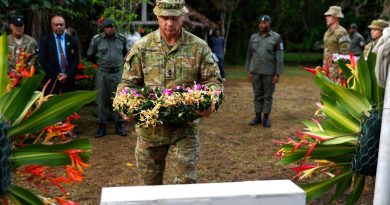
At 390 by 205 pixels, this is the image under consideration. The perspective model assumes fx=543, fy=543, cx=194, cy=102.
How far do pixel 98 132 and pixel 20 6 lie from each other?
7.81 feet

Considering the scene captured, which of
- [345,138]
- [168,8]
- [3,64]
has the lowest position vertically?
Result: [345,138]

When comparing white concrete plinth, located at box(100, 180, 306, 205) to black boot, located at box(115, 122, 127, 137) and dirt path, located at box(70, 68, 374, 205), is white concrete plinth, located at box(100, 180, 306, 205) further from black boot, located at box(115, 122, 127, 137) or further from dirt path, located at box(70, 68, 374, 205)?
black boot, located at box(115, 122, 127, 137)

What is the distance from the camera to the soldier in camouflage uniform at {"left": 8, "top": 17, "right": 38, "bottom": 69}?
7.98m

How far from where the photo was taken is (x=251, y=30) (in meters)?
27.7

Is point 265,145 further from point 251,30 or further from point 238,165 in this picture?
point 251,30

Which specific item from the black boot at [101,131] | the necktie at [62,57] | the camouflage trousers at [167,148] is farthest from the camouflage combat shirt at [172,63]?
the black boot at [101,131]

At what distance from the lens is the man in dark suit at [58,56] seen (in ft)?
26.6

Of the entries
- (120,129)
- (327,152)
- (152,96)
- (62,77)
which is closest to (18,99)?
(152,96)

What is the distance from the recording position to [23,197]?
3.31 metres

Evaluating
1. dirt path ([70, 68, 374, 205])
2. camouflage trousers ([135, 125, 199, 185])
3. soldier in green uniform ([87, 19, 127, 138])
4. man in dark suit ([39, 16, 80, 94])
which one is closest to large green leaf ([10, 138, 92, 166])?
camouflage trousers ([135, 125, 199, 185])

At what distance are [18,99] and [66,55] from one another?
5.10 meters

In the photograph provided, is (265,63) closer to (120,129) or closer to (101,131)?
(120,129)

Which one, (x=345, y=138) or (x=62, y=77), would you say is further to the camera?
(x=62, y=77)

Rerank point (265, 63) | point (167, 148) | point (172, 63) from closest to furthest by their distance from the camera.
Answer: point (172, 63), point (167, 148), point (265, 63)
